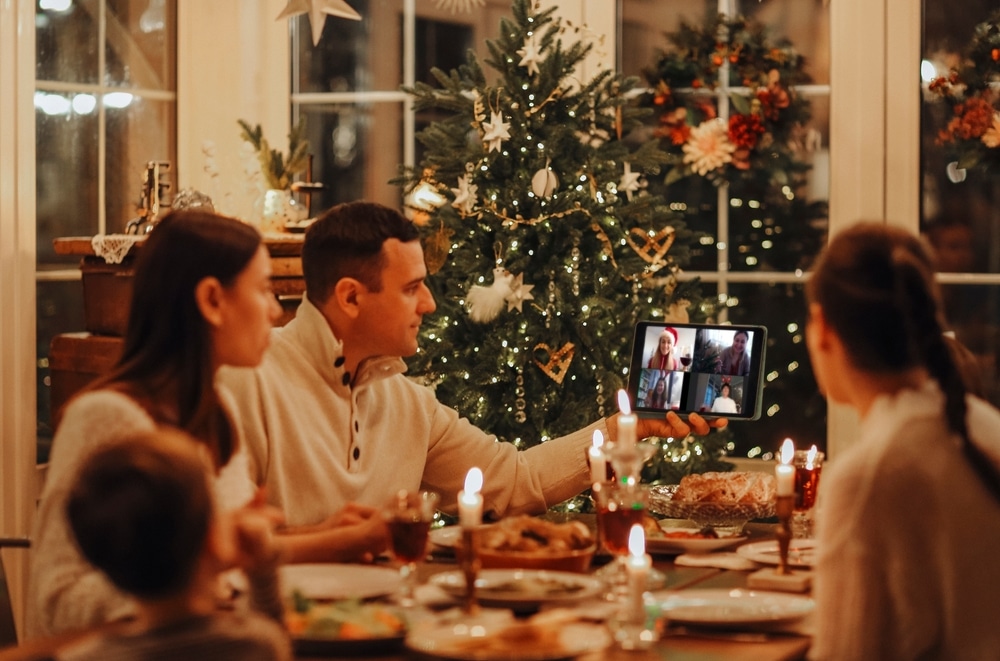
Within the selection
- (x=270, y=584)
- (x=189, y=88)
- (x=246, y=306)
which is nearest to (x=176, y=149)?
(x=189, y=88)

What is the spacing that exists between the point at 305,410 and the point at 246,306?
66 centimetres

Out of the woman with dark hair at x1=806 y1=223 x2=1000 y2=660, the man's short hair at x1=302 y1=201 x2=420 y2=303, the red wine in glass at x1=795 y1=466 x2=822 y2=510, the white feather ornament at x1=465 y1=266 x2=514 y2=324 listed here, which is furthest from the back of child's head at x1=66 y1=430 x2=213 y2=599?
the white feather ornament at x1=465 y1=266 x2=514 y2=324

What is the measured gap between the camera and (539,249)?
4031 millimetres

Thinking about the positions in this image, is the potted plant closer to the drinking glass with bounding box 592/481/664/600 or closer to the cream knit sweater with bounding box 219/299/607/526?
the cream knit sweater with bounding box 219/299/607/526

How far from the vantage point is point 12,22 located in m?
4.08

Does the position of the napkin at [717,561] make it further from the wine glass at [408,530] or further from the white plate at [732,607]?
the wine glass at [408,530]

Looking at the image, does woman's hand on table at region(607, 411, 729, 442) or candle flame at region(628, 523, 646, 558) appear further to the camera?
woman's hand on table at region(607, 411, 729, 442)

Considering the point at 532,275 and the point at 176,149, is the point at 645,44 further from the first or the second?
the point at 176,149

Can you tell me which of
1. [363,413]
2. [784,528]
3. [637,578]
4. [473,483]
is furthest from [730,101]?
[637,578]

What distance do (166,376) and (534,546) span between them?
0.63 meters

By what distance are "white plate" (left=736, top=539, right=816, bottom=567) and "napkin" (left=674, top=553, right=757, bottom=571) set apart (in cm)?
1

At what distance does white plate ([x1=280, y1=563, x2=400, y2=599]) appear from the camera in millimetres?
2010

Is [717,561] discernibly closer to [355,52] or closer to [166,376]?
[166,376]

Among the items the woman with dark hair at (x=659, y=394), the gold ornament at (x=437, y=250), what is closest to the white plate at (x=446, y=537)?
the woman with dark hair at (x=659, y=394)
